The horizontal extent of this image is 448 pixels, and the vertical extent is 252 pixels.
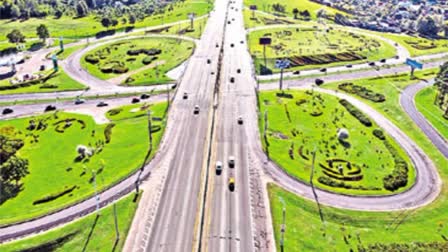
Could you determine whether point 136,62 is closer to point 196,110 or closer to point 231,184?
point 196,110

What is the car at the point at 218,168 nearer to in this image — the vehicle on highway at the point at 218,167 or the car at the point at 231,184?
the vehicle on highway at the point at 218,167

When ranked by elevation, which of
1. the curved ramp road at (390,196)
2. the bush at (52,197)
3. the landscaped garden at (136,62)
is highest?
the landscaped garden at (136,62)

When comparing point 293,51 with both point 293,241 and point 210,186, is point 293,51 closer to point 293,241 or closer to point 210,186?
point 210,186

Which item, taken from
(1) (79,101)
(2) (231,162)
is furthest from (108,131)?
(2) (231,162)

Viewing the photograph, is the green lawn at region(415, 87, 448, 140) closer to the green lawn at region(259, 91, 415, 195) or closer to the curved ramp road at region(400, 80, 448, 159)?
the curved ramp road at region(400, 80, 448, 159)

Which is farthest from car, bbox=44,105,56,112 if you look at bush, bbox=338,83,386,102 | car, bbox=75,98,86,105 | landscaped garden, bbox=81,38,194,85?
bush, bbox=338,83,386,102

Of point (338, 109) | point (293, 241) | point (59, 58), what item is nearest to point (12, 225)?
point (293, 241)

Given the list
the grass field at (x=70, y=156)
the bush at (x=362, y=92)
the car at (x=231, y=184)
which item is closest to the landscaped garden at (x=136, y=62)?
the grass field at (x=70, y=156)
